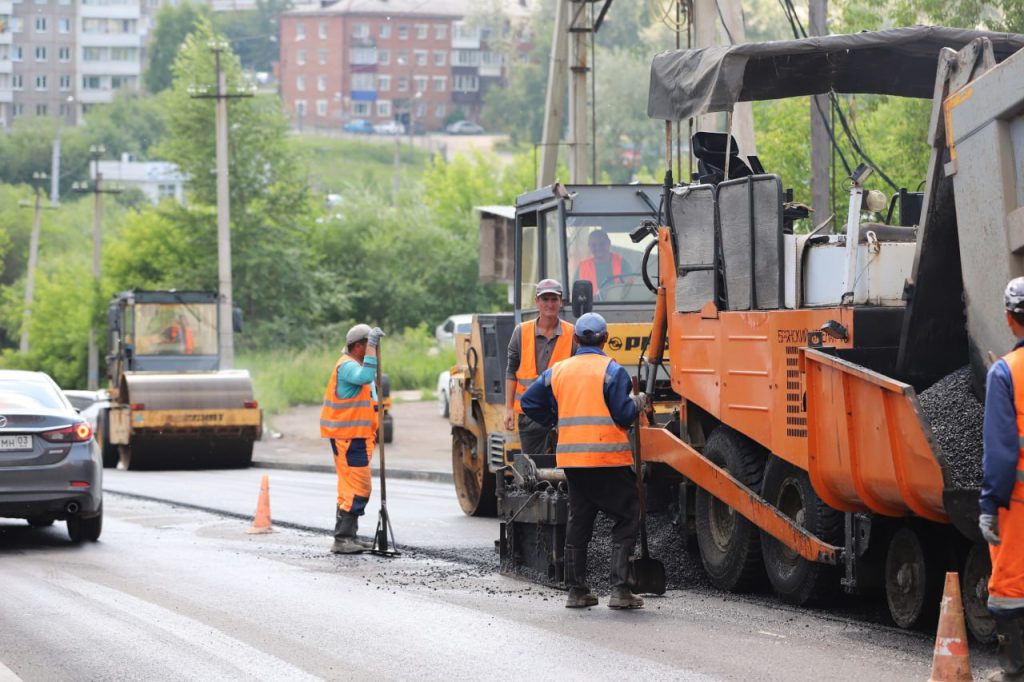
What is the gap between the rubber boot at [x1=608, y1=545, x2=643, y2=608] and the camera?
9703mm

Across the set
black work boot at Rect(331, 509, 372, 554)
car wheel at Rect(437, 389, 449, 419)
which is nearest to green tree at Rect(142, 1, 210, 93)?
car wheel at Rect(437, 389, 449, 419)

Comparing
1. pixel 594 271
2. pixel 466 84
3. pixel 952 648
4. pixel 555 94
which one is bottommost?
pixel 952 648

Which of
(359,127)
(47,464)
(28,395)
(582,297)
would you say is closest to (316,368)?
(28,395)

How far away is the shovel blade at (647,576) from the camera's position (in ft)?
32.9

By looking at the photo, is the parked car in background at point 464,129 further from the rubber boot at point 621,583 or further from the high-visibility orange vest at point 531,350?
the rubber boot at point 621,583

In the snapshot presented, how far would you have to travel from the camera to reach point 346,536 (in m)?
13.0

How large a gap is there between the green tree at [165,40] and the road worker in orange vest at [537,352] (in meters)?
137

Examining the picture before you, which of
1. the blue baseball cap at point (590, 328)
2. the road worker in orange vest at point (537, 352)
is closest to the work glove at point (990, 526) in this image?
the blue baseball cap at point (590, 328)

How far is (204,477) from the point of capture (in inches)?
985

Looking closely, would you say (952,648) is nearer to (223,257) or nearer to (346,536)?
(346,536)

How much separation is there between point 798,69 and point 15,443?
659cm

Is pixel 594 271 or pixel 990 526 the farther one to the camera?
pixel 594 271

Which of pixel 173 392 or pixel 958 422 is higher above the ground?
pixel 958 422

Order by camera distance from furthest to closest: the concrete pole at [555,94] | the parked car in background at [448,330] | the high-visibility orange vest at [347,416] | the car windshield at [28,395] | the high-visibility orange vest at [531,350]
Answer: the parked car in background at [448,330]
the concrete pole at [555,94]
the car windshield at [28,395]
the high-visibility orange vest at [347,416]
the high-visibility orange vest at [531,350]
